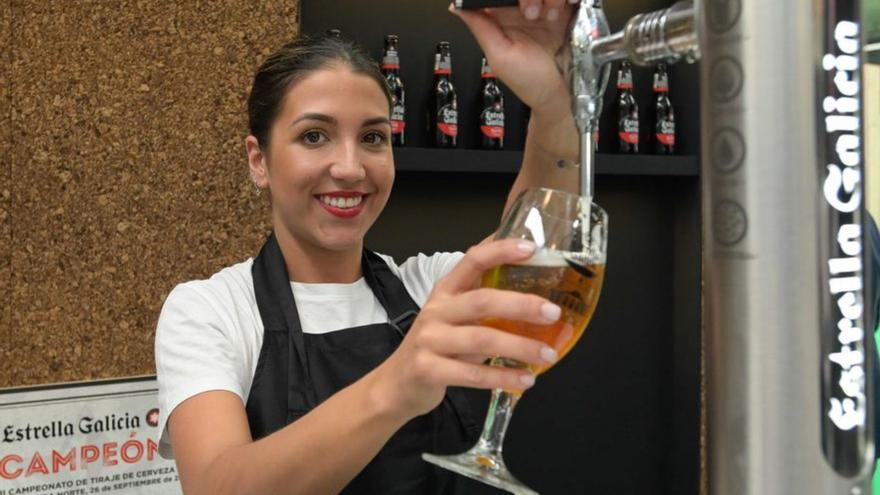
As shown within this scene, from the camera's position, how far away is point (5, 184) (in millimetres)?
1892

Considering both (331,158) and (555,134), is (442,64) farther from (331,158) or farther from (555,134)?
(555,134)

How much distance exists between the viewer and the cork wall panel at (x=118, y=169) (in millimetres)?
1913

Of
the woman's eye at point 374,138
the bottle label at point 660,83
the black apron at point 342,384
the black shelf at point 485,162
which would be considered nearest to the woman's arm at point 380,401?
the black apron at point 342,384

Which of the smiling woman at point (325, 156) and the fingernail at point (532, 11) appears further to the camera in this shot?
the smiling woman at point (325, 156)

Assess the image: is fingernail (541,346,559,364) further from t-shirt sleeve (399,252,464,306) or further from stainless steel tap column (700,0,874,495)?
t-shirt sleeve (399,252,464,306)

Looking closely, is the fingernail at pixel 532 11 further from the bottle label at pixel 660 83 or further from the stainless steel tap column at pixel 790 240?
the bottle label at pixel 660 83

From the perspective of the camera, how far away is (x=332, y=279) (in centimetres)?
140

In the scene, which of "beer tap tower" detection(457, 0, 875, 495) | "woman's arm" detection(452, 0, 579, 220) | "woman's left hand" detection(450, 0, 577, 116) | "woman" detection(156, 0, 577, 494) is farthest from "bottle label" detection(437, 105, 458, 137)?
"beer tap tower" detection(457, 0, 875, 495)

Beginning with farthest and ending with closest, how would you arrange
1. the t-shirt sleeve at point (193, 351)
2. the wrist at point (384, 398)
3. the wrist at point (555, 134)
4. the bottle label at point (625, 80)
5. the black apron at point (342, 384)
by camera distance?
the bottle label at point (625, 80), the black apron at point (342, 384), the t-shirt sleeve at point (193, 351), the wrist at point (555, 134), the wrist at point (384, 398)

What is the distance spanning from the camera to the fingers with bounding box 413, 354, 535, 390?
521 millimetres

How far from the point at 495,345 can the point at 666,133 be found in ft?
8.09

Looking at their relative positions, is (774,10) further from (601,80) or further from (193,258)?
(193,258)

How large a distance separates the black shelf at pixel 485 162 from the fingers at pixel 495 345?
1.83 m

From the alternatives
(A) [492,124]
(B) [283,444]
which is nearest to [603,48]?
(B) [283,444]
